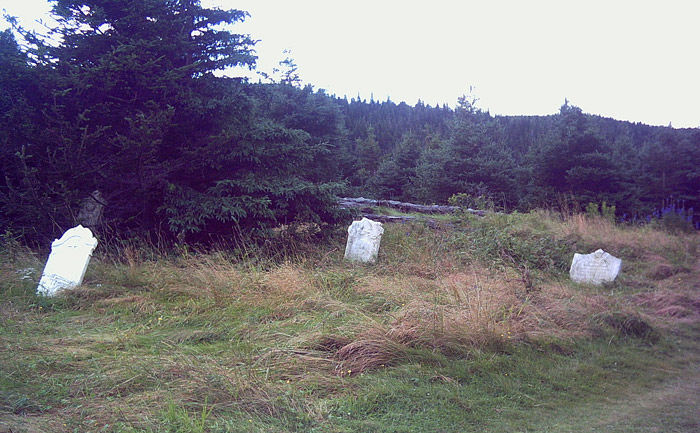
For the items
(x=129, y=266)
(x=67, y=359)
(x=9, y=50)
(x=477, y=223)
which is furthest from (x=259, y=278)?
(x=9, y=50)

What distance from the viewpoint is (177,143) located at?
34.7 ft

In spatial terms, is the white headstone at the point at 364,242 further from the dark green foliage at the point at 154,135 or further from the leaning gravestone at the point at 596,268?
the leaning gravestone at the point at 596,268

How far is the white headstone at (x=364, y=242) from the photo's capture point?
9312mm

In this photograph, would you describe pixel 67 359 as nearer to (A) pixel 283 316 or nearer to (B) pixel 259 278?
(A) pixel 283 316

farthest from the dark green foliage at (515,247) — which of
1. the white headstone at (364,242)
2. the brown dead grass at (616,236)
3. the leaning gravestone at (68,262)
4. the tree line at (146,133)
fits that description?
the leaning gravestone at (68,262)

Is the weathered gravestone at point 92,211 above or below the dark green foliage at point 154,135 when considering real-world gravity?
below

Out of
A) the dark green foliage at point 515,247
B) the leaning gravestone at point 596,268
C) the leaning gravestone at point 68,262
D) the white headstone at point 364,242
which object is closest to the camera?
the leaning gravestone at point 68,262

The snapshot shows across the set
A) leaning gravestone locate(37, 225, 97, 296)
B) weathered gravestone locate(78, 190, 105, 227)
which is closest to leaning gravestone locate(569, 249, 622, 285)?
leaning gravestone locate(37, 225, 97, 296)

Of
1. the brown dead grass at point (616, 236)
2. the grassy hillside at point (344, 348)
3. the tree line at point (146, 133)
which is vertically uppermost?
the tree line at point (146, 133)

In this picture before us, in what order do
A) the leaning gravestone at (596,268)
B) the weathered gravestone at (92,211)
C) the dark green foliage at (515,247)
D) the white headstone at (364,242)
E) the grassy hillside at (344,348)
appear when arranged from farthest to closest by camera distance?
the weathered gravestone at (92,211) < the white headstone at (364,242) < the dark green foliage at (515,247) < the leaning gravestone at (596,268) < the grassy hillside at (344,348)

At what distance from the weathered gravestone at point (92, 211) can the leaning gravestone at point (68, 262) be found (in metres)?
2.68

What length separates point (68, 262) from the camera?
23.7 feet

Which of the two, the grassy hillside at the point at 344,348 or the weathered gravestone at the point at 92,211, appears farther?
the weathered gravestone at the point at 92,211

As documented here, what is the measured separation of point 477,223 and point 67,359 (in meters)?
9.30
